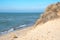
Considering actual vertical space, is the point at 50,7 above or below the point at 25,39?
above

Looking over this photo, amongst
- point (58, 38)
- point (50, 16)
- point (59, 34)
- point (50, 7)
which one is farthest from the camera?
point (50, 7)

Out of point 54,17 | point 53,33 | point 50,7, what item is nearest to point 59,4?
point 50,7

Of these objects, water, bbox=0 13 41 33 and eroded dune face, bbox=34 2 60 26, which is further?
water, bbox=0 13 41 33

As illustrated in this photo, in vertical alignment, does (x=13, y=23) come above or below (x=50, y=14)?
below

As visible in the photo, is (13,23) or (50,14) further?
(13,23)

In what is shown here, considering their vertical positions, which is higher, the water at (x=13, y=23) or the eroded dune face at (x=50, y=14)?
the eroded dune face at (x=50, y=14)

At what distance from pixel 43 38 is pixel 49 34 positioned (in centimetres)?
72

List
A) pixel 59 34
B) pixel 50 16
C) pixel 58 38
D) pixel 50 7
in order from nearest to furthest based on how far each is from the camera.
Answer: pixel 58 38
pixel 59 34
pixel 50 16
pixel 50 7

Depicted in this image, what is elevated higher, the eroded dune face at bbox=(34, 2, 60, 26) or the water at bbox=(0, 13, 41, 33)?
the eroded dune face at bbox=(34, 2, 60, 26)

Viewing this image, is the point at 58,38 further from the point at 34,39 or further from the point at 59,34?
the point at 34,39

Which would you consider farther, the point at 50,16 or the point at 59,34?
the point at 50,16

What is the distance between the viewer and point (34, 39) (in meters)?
9.75

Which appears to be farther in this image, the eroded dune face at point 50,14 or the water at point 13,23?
the water at point 13,23

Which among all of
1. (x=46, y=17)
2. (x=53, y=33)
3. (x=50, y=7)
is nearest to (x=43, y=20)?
(x=46, y=17)
